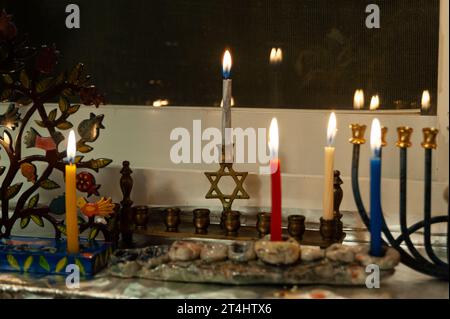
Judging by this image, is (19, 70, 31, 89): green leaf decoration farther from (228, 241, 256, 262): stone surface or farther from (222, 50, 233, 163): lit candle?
(228, 241, 256, 262): stone surface

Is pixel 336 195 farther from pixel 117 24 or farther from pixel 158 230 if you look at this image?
pixel 117 24

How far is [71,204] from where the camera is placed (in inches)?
34.2

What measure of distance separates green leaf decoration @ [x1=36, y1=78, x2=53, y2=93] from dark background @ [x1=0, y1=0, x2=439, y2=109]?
0.78ft

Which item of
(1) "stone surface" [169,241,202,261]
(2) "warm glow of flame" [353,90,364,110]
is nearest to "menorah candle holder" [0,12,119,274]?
(1) "stone surface" [169,241,202,261]

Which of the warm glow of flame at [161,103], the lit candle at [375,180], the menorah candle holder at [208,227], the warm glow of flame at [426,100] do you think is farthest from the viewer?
the warm glow of flame at [161,103]

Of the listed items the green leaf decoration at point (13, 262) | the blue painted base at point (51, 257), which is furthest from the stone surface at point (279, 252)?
the green leaf decoration at point (13, 262)

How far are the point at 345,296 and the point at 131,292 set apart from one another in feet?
0.95

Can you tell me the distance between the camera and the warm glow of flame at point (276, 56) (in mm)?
1145

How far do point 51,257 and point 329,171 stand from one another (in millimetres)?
431

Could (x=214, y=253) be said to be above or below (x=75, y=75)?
below

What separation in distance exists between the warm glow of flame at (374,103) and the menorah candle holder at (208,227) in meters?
0.21

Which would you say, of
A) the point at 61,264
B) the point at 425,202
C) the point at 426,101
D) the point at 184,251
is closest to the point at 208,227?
the point at 184,251

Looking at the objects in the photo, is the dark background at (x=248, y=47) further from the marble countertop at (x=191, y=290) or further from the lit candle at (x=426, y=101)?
the marble countertop at (x=191, y=290)

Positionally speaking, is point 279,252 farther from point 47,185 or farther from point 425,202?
point 47,185
